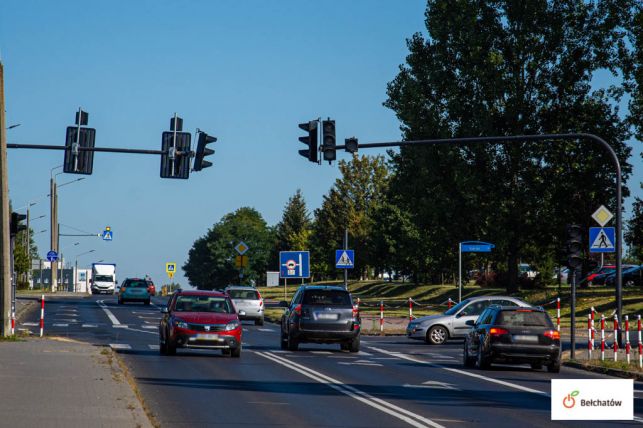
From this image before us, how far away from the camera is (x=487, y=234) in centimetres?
6022

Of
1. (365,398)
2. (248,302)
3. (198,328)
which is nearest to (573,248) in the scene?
(198,328)

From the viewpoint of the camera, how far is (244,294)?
167 feet

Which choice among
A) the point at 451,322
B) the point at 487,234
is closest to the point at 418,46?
the point at 487,234

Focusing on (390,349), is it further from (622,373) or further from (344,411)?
(344,411)

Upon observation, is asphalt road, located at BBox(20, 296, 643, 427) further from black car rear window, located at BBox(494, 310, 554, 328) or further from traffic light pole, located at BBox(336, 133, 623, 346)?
traffic light pole, located at BBox(336, 133, 623, 346)

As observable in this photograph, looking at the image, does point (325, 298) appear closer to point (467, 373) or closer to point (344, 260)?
point (467, 373)


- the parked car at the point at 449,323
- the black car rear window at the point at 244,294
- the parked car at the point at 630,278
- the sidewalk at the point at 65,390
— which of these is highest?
the parked car at the point at 630,278

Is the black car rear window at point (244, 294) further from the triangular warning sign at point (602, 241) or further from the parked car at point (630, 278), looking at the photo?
the parked car at point (630, 278)

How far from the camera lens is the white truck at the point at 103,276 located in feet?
347

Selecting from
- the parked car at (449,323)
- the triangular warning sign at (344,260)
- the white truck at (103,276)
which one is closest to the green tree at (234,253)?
the white truck at (103,276)

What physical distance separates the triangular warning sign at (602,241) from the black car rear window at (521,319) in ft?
16.5

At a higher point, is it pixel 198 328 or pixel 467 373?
pixel 198 328

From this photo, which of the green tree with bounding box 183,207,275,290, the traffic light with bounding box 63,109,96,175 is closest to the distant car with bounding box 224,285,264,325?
the traffic light with bounding box 63,109,96,175

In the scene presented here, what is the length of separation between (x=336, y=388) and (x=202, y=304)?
32.1 ft
